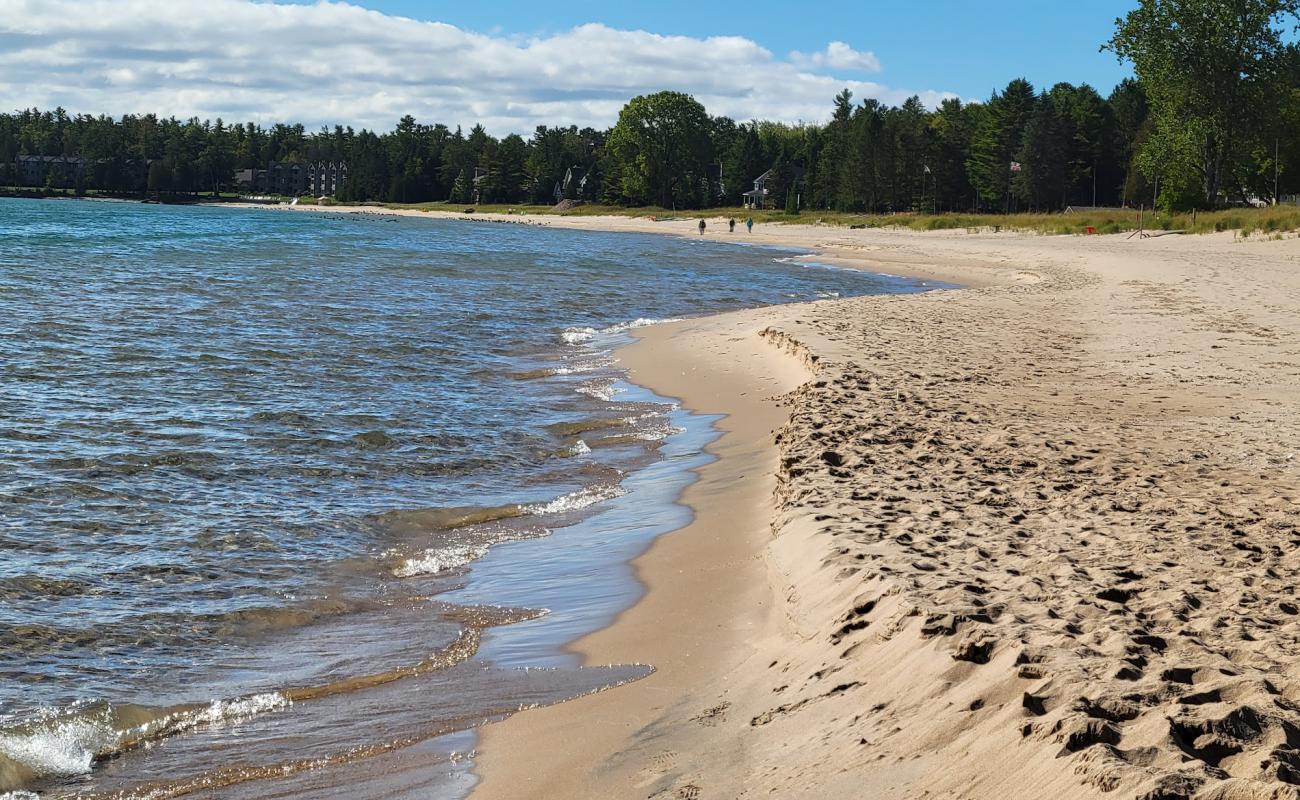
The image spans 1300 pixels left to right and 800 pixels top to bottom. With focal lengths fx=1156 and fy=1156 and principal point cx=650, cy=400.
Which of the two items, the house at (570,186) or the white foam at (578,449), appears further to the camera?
the house at (570,186)

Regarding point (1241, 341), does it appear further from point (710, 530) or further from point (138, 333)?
point (138, 333)

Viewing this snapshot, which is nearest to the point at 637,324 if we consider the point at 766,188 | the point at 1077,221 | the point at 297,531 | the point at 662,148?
the point at 297,531

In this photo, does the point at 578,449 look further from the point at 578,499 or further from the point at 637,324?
the point at 637,324

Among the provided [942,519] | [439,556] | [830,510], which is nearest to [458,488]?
[439,556]

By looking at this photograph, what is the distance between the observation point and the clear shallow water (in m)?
5.63

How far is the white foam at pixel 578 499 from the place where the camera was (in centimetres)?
979

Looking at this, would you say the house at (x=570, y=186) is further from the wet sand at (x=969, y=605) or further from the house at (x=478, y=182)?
the wet sand at (x=969, y=605)

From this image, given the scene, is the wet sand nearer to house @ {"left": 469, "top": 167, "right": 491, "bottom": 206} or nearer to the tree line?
the tree line

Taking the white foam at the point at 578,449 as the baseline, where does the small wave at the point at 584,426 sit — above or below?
above

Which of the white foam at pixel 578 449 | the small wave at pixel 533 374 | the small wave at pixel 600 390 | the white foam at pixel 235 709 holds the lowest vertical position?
the white foam at pixel 235 709

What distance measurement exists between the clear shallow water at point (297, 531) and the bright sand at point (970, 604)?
582mm

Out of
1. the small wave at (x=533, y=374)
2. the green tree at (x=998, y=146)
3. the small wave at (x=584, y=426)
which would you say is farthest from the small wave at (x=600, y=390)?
the green tree at (x=998, y=146)

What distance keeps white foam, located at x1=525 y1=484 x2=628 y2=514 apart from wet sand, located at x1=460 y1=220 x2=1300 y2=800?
783 mm

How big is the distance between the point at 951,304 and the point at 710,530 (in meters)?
17.6
